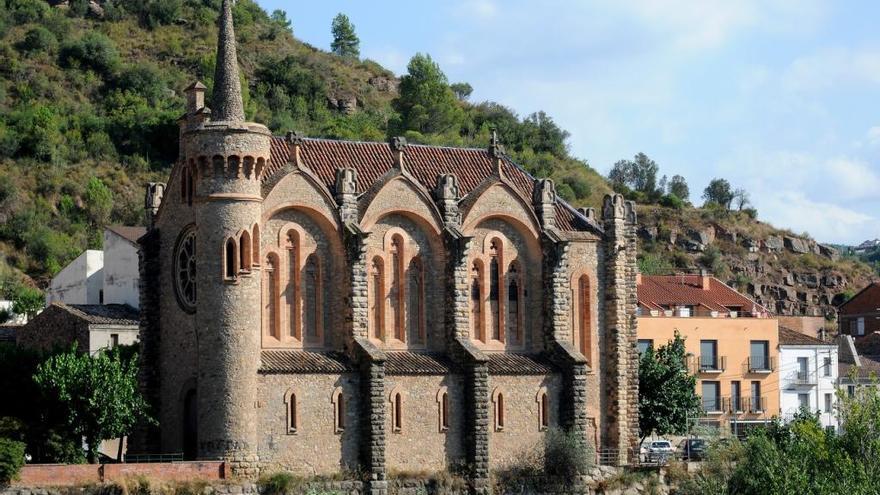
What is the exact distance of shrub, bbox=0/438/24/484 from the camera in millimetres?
61406

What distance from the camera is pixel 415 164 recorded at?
254ft

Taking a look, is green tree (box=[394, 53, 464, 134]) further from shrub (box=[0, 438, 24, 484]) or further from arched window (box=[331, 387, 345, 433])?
shrub (box=[0, 438, 24, 484])

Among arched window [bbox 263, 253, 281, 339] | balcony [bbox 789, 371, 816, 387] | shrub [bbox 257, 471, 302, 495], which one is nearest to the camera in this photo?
shrub [bbox 257, 471, 302, 495]

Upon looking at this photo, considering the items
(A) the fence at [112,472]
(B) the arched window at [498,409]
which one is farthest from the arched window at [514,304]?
(A) the fence at [112,472]

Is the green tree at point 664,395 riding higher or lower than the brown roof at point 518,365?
lower

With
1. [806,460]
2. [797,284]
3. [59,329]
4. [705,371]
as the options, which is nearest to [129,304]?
[59,329]

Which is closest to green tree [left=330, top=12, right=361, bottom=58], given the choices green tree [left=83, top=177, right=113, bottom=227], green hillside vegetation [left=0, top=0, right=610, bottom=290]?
green hillside vegetation [left=0, top=0, right=610, bottom=290]

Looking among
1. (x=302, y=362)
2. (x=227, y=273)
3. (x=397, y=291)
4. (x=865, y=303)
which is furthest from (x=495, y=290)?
(x=865, y=303)

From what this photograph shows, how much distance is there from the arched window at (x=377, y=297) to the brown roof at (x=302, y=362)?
8.88 feet

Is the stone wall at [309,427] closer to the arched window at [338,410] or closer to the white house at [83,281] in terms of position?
the arched window at [338,410]

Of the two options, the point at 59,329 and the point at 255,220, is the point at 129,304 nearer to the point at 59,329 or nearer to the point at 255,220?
the point at 59,329

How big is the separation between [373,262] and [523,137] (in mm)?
91347

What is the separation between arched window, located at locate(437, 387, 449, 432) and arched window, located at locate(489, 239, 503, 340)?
471 centimetres

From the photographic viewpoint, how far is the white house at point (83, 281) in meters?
99.2
